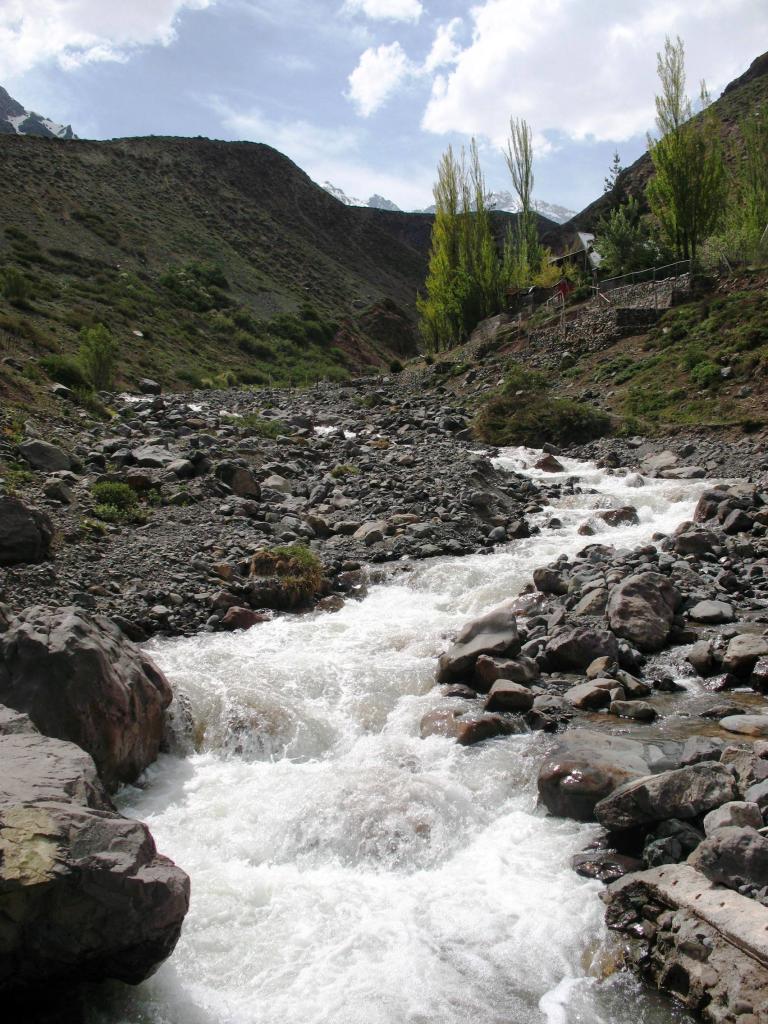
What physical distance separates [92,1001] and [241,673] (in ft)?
15.3

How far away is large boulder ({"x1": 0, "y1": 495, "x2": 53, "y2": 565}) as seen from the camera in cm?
1054

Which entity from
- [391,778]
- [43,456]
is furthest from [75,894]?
[43,456]

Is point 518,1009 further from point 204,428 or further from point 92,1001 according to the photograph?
point 204,428

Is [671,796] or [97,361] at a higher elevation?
[97,361]

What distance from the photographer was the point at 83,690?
21.2ft

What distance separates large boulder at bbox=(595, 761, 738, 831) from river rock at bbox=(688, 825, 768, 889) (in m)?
0.59

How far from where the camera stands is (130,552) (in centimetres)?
1180

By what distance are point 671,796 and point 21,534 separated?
29.6 ft

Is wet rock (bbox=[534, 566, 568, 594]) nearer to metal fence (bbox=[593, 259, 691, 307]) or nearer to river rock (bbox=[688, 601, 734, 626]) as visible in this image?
river rock (bbox=[688, 601, 734, 626])

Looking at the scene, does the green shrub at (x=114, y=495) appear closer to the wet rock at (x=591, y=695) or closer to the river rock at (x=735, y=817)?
the wet rock at (x=591, y=695)

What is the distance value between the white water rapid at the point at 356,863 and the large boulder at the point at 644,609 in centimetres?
238

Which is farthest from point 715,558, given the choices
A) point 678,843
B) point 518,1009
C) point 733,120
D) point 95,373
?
point 733,120

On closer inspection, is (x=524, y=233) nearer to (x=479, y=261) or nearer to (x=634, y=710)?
(x=479, y=261)

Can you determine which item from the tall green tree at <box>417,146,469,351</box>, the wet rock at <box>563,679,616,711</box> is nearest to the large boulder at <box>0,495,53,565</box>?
the wet rock at <box>563,679,616,711</box>
